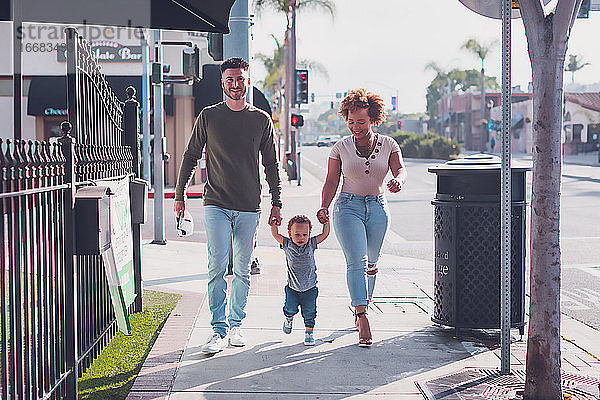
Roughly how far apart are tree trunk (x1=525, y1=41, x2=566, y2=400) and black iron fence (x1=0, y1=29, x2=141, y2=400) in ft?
8.63

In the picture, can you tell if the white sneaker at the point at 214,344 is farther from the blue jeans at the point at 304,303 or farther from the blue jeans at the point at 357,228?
the blue jeans at the point at 357,228

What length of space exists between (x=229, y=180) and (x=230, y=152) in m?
0.20

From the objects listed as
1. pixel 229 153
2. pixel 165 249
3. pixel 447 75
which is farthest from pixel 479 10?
pixel 447 75

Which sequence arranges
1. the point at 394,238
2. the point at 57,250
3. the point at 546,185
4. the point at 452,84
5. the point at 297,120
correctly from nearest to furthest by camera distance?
the point at 57,250, the point at 546,185, the point at 394,238, the point at 297,120, the point at 452,84

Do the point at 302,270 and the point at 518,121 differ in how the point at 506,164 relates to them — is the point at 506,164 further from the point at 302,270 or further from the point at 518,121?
the point at 518,121

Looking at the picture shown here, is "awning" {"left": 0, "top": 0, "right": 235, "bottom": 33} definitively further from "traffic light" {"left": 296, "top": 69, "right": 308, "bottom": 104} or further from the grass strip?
"traffic light" {"left": 296, "top": 69, "right": 308, "bottom": 104}

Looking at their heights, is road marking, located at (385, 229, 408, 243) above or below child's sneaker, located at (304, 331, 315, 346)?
above

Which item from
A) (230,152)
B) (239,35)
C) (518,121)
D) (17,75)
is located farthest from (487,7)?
(518,121)

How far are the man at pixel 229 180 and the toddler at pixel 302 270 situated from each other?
0.23 meters

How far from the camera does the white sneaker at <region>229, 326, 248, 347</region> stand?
5.95 meters

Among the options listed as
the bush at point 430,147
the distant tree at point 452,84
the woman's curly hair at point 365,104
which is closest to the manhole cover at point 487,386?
the woman's curly hair at point 365,104

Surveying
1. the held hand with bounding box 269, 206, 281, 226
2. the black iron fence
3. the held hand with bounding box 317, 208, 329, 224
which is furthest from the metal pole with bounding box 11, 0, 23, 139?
the held hand with bounding box 317, 208, 329, 224

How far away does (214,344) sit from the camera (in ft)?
18.8

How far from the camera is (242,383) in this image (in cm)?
504
